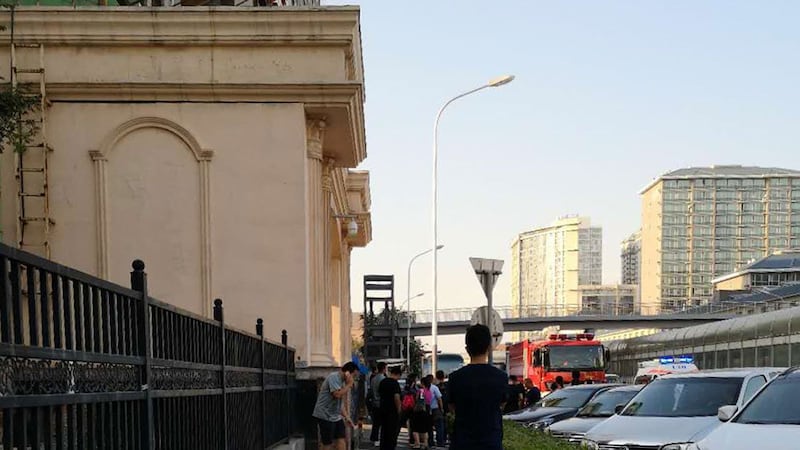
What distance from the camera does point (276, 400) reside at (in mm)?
13641

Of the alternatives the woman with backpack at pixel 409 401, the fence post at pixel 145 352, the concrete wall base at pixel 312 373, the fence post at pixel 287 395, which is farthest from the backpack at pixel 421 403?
the fence post at pixel 145 352

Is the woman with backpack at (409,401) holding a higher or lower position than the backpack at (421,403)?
lower

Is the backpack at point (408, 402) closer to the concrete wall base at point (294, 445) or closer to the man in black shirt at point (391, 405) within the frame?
the man in black shirt at point (391, 405)

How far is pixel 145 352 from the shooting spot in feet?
19.1

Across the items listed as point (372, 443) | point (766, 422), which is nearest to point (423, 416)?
point (372, 443)

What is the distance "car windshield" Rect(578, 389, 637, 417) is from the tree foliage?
9831mm

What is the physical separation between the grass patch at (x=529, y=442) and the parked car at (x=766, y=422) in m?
1.77

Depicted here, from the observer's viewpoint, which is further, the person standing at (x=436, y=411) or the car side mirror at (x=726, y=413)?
the person standing at (x=436, y=411)

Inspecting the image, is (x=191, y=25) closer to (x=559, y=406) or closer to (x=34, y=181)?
(x=34, y=181)

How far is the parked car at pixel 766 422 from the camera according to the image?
311 inches

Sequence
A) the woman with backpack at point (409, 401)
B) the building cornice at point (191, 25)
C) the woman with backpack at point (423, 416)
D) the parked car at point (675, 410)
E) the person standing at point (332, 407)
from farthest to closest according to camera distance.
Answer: the woman with backpack at point (409, 401) → the woman with backpack at point (423, 416) → the building cornice at point (191, 25) → the person standing at point (332, 407) → the parked car at point (675, 410)

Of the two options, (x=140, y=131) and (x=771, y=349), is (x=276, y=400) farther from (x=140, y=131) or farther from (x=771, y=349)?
(x=771, y=349)

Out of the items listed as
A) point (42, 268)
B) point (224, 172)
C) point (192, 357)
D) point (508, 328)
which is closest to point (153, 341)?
point (192, 357)

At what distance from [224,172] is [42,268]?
49.3 ft
